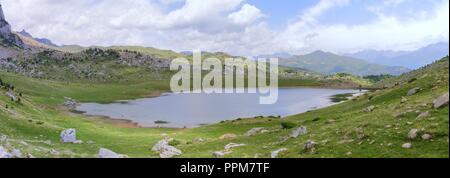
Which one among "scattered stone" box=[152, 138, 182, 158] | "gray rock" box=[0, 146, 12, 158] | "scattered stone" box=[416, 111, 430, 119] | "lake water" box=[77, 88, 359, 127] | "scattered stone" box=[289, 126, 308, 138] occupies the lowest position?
"lake water" box=[77, 88, 359, 127]

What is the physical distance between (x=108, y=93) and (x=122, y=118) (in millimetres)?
75537

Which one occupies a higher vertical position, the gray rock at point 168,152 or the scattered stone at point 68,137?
the scattered stone at point 68,137

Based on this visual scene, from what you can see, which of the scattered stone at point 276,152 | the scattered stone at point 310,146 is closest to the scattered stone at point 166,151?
the scattered stone at point 276,152

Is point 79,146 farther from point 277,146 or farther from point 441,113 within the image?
point 441,113

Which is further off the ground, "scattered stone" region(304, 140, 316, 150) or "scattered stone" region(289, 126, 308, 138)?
"scattered stone" region(304, 140, 316, 150)

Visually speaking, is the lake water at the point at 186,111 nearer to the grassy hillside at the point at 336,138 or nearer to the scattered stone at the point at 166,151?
the grassy hillside at the point at 336,138

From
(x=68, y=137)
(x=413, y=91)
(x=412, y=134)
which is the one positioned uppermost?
(x=413, y=91)

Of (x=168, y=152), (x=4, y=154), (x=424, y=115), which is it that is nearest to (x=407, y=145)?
(x=424, y=115)

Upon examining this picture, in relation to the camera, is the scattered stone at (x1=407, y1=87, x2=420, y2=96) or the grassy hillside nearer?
the grassy hillside

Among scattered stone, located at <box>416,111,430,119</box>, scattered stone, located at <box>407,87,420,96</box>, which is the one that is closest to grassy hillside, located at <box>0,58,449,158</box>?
scattered stone, located at <box>416,111,430,119</box>

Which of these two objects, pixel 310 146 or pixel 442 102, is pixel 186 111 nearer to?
pixel 310 146

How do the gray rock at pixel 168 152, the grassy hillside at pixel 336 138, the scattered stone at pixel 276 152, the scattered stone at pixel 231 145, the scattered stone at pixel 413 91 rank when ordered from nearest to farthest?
1. the grassy hillside at pixel 336 138
2. the scattered stone at pixel 276 152
3. the gray rock at pixel 168 152
4. the scattered stone at pixel 231 145
5. the scattered stone at pixel 413 91

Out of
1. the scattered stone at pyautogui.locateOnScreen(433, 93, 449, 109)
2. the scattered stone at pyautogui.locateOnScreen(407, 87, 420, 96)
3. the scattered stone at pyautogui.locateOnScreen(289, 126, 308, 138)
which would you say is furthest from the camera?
the scattered stone at pyautogui.locateOnScreen(407, 87, 420, 96)

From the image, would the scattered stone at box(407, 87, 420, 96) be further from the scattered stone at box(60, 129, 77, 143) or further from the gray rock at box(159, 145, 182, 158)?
the scattered stone at box(60, 129, 77, 143)
